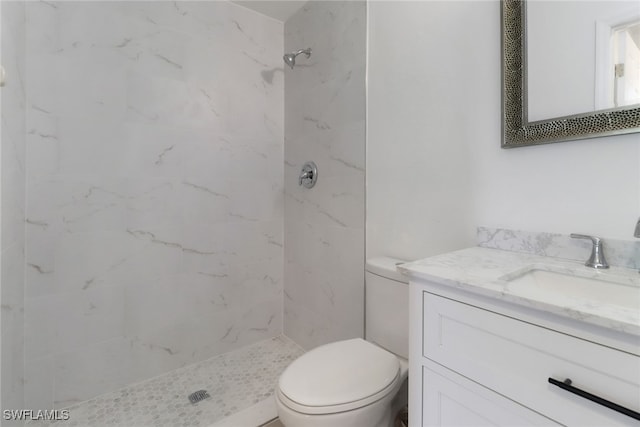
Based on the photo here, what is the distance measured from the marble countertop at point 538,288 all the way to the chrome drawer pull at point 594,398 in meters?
0.13

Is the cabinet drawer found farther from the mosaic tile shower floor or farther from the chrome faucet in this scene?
the mosaic tile shower floor

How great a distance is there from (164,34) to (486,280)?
2020 mm

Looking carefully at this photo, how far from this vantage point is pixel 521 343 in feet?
2.03

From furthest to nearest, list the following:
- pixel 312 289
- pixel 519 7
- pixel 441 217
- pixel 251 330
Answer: pixel 251 330, pixel 312 289, pixel 441 217, pixel 519 7

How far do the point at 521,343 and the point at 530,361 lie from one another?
3cm

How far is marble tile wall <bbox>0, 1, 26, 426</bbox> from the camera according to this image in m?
1.03

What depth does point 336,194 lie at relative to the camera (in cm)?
175

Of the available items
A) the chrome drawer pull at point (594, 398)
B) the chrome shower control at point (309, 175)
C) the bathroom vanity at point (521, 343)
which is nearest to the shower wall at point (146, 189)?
the chrome shower control at point (309, 175)

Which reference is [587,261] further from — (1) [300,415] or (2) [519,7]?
(1) [300,415]

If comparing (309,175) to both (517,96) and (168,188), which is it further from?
(517,96)

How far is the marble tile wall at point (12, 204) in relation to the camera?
103 centimetres

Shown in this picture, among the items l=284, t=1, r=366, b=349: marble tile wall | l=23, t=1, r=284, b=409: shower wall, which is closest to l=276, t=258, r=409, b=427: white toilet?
l=284, t=1, r=366, b=349: marble tile wall

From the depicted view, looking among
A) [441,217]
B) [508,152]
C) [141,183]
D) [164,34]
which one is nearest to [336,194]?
[441,217]

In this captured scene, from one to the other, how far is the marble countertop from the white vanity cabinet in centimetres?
3
